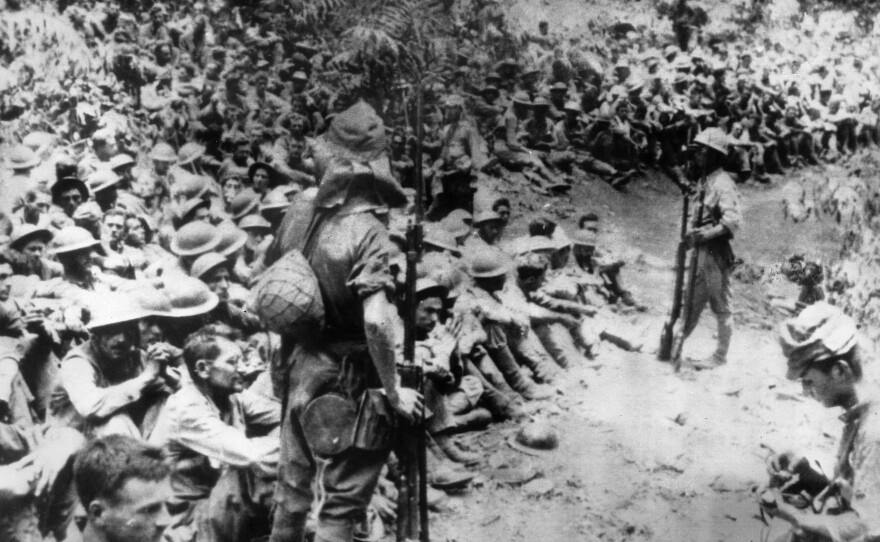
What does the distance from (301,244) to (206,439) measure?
143cm

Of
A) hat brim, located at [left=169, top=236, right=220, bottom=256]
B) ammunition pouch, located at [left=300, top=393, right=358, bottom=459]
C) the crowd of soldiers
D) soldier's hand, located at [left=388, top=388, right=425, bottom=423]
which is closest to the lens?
soldier's hand, located at [left=388, top=388, right=425, bottom=423]

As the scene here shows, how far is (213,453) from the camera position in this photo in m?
5.18

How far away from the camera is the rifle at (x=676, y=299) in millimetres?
7125

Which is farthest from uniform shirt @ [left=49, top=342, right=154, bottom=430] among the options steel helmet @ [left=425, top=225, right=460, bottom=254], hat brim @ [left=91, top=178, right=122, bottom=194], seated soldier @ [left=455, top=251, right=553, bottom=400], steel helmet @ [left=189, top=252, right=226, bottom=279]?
seated soldier @ [left=455, top=251, right=553, bottom=400]

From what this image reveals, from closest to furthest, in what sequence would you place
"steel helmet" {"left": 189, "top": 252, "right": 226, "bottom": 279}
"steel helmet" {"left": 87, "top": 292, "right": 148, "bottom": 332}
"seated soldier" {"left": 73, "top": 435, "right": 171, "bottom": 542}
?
"seated soldier" {"left": 73, "top": 435, "right": 171, "bottom": 542}
"steel helmet" {"left": 87, "top": 292, "right": 148, "bottom": 332}
"steel helmet" {"left": 189, "top": 252, "right": 226, "bottom": 279}

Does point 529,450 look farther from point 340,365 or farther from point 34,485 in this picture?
point 34,485

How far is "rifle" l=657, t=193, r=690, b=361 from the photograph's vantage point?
23.4 ft

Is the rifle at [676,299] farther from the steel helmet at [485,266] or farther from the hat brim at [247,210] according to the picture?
the hat brim at [247,210]

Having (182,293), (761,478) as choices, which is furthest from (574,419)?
(182,293)

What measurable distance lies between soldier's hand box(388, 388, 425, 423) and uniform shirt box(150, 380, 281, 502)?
105 centimetres

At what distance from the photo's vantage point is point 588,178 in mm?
7473

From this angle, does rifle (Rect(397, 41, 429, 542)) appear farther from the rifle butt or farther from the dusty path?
the rifle butt

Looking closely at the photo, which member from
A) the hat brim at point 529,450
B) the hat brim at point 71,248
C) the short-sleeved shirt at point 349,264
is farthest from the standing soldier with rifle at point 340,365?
the hat brim at point 71,248

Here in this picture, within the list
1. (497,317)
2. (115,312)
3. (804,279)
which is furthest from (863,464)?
(115,312)
